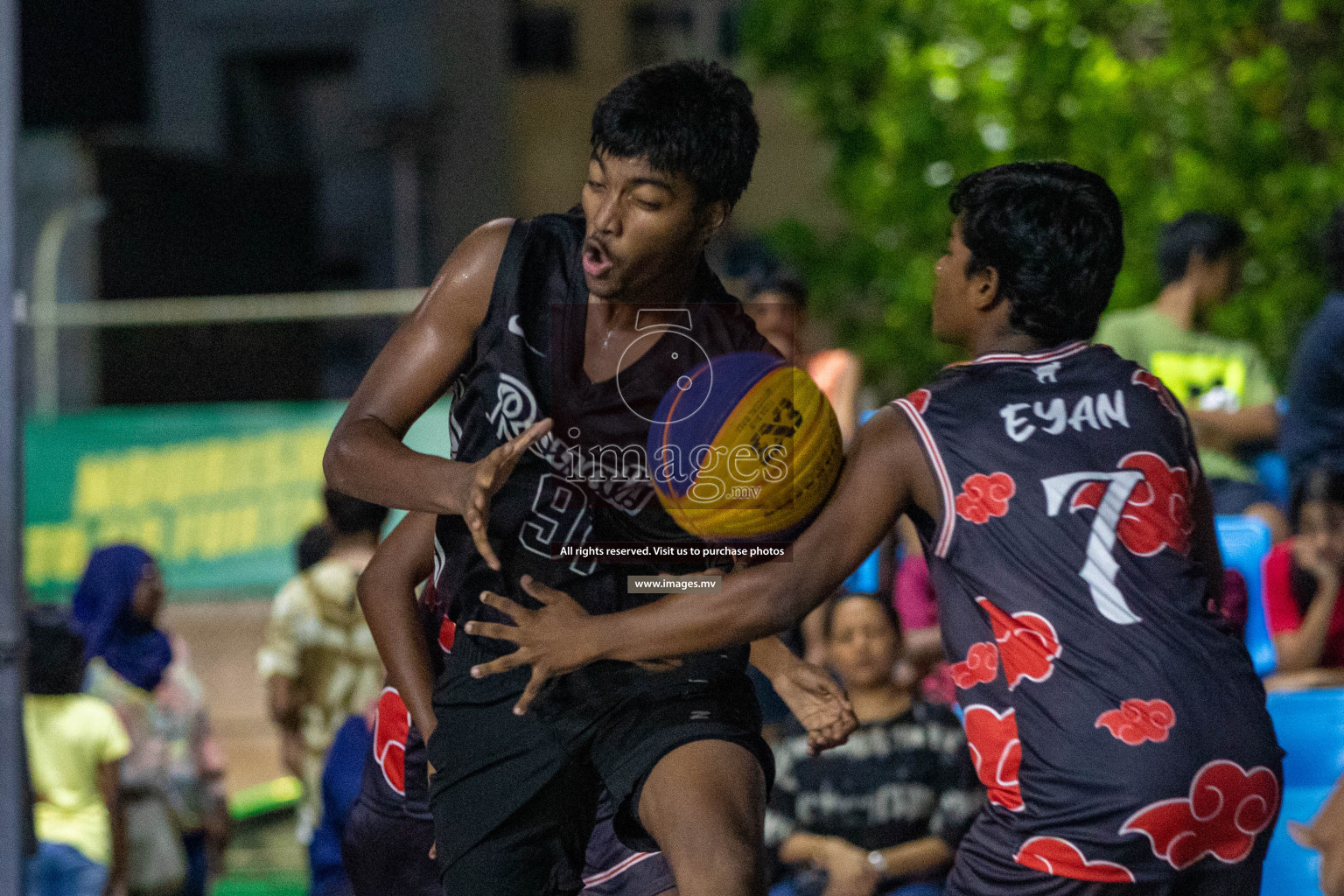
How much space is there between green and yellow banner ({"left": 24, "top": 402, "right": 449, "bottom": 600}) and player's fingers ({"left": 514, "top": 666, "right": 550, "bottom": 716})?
7454 millimetres

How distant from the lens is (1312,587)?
5402 millimetres

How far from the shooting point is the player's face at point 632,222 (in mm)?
2635

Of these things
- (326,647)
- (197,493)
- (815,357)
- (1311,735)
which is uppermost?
(815,357)

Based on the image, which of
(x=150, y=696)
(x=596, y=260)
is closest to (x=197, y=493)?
(x=150, y=696)

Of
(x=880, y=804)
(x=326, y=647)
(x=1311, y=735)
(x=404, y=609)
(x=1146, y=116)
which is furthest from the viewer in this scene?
(x=1146, y=116)

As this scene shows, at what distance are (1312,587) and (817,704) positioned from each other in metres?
3.30

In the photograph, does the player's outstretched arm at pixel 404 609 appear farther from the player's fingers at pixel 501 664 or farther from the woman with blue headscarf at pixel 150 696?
the woman with blue headscarf at pixel 150 696

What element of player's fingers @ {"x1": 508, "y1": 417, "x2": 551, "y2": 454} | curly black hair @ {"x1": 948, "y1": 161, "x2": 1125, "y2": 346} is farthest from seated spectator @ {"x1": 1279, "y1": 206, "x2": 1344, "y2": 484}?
player's fingers @ {"x1": 508, "y1": 417, "x2": 551, "y2": 454}

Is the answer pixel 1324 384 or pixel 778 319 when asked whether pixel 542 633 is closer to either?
pixel 778 319

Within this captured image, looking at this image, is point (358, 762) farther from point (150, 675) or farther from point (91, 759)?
point (150, 675)

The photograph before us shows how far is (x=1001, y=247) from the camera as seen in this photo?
2.73 m

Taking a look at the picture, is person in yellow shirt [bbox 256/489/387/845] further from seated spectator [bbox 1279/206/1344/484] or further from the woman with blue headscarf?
seated spectator [bbox 1279/206/1344/484]

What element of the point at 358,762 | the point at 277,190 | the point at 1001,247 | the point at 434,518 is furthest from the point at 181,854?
the point at 277,190

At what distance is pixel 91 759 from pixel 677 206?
3.89 m
